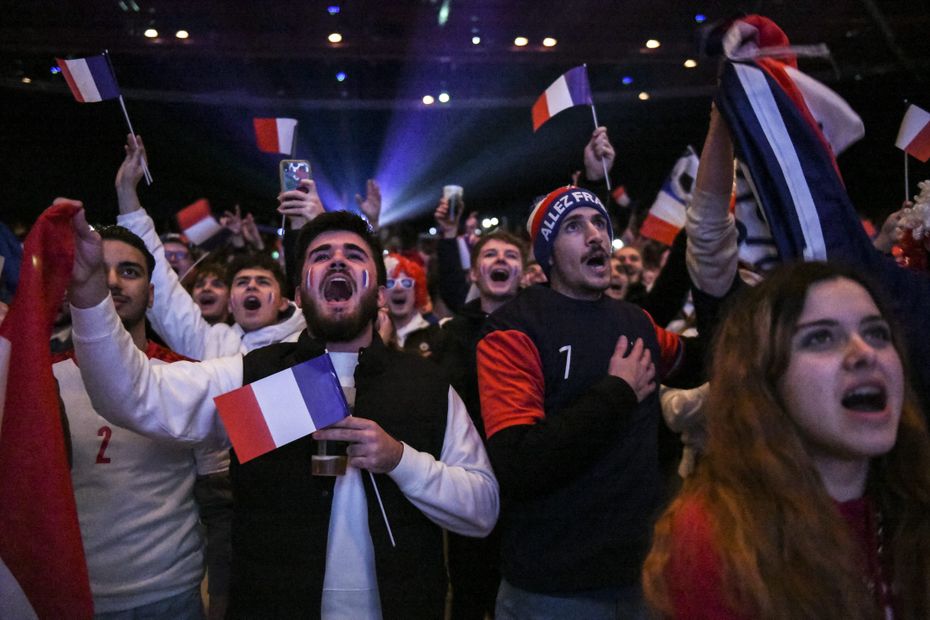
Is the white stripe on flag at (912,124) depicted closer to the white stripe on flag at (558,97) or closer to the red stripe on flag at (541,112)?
the white stripe on flag at (558,97)

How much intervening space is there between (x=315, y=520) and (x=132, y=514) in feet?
2.23

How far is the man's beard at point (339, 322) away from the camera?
2371mm

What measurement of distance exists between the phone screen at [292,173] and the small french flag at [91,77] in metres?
1.18

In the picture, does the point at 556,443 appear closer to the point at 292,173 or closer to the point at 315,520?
the point at 315,520

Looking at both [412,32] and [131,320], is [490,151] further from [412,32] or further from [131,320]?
[131,320]

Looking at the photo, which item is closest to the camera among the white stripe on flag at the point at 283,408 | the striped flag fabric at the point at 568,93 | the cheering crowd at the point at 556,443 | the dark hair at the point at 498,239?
the cheering crowd at the point at 556,443

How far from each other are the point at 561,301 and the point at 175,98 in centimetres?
1150

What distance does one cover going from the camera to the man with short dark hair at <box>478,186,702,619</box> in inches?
88.0

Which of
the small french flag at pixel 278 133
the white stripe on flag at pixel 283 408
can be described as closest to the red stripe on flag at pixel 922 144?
the small french flag at pixel 278 133

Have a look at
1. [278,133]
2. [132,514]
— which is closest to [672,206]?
[278,133]

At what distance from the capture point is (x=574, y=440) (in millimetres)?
2197

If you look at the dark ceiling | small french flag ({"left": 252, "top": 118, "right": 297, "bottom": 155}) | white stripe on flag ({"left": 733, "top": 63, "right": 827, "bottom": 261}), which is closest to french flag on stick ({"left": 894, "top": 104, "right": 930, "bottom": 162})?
white stripe on flag ({"left": 733, "top": 63, "right": 827, "bottom": 261})

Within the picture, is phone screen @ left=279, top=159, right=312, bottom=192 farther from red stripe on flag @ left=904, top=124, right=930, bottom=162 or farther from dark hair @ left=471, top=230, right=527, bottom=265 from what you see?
red stripe on flag @ left=904, top=124, right=930, bottom=162

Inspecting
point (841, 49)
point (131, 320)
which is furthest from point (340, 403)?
point (841, 49)
